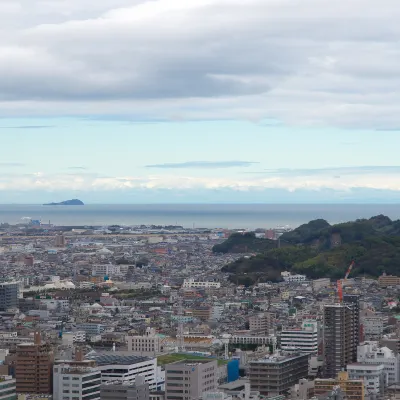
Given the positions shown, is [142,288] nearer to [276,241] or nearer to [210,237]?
[276,241]

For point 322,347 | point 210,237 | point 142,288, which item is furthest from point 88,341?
point 210,237

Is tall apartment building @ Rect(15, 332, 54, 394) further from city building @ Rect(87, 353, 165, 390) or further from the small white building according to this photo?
the small white building

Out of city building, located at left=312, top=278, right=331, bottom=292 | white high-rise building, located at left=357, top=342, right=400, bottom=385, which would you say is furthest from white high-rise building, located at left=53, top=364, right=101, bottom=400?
city building, located at left=312, top=278, right=331, bottom=292

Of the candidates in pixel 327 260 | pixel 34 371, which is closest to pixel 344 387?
pixel 34 371

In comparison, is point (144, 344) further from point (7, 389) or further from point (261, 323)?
point (7, 389)

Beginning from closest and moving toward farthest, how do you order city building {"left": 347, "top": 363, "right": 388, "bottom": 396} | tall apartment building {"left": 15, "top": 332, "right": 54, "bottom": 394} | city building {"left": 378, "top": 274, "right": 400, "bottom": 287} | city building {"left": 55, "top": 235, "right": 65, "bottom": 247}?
tall apartment building {"left": 15, "top": 332, "right": 54, "bottom": 394}
city building {"left": 347, "top": 363, "right": 388, "bottom": 396}
city building {"left": 378, "top": 274, "right": 400, "bottom": 287}
city building {"left": 55, "top": 235, "right": 65, "bottom": 247}

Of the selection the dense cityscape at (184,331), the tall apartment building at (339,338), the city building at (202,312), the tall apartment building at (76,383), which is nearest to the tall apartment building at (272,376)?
the dense cityscape at (184,331)
